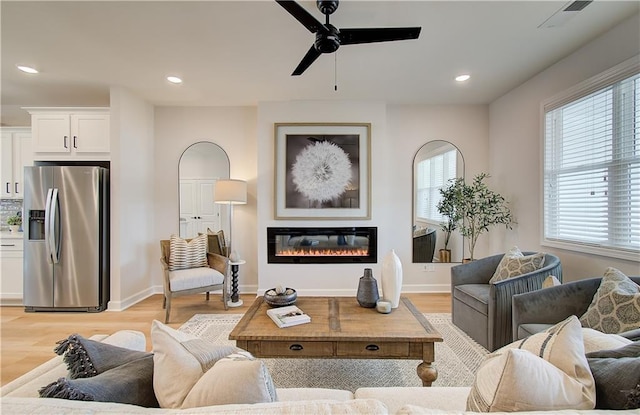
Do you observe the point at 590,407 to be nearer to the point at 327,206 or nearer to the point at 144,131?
the point at 327,206

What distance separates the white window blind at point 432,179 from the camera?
14.3 ft

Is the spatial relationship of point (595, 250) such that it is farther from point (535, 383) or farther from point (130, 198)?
point (130, 198)

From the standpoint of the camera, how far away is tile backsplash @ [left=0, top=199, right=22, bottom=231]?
412 cm

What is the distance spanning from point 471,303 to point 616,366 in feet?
6.34

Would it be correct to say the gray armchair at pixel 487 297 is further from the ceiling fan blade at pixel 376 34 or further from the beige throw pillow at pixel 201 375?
the beige throw pillow at pixel 201 375

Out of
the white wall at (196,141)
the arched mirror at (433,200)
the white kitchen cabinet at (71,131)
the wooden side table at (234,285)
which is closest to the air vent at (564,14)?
the arched mirror at (433,200)

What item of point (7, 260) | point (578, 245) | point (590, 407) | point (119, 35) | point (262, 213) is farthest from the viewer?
point (262, 213)

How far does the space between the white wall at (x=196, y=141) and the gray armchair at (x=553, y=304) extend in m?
3.36

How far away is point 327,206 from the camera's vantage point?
4.11 metres

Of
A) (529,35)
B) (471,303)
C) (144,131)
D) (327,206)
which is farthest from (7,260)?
(529,35)

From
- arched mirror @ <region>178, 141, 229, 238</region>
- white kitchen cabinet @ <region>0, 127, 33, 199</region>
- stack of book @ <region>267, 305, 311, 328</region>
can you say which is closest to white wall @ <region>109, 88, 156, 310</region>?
arched mirror @ <region>178, 141, 229, 238</region>

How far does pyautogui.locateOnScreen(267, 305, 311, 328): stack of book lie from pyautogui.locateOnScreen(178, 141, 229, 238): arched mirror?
2622mm

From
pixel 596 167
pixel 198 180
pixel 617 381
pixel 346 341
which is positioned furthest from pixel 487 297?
pixel 198 180

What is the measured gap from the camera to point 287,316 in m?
2.09
